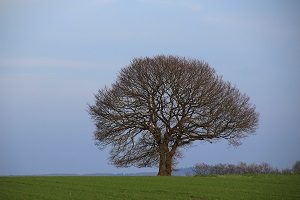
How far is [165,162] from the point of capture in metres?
51.7

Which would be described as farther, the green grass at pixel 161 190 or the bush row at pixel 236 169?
the bush row at pixel 236 169

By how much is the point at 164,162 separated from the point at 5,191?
2284cm

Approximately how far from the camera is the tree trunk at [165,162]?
2028 inches

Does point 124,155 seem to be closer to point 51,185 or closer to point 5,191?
point 51,185

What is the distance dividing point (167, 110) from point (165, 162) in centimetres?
548

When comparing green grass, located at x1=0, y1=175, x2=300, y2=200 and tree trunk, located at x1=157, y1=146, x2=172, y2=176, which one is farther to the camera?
tree trunk, located at x1=157, y1=146, x2=172, y2=176

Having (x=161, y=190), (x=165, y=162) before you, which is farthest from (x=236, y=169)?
(x=161, y=190)

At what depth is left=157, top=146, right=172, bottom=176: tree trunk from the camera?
51.5 metres

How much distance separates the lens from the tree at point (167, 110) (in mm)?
50969

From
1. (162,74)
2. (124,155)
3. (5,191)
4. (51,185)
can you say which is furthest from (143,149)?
(5,191)

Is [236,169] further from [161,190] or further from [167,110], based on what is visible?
[161,190]

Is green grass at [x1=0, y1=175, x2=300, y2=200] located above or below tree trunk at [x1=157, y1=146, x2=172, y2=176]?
below

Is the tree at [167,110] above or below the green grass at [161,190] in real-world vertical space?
above

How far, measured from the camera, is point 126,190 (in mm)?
33562
